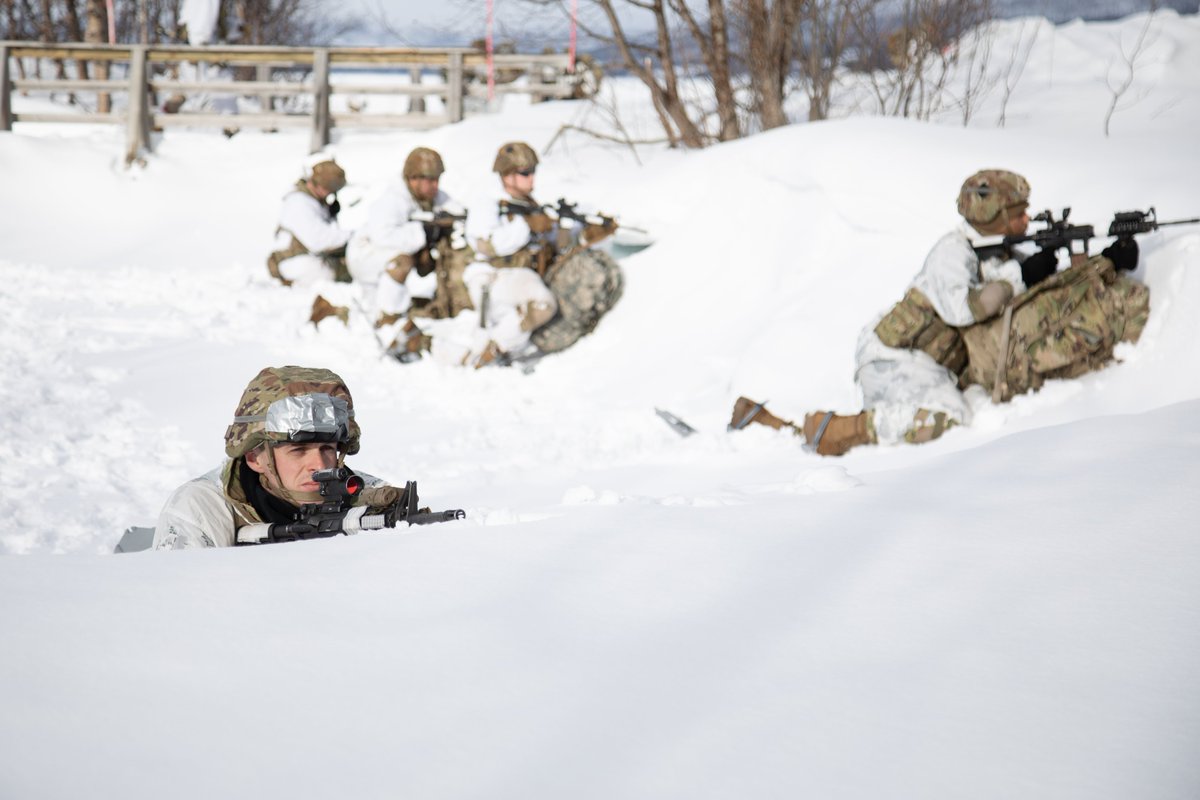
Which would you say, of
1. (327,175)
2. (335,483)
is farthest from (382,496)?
(327,175)

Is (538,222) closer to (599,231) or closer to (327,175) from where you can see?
(599,231)

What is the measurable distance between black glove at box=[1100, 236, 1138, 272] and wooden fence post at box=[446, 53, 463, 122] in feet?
29.0

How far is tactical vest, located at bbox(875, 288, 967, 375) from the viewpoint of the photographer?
4309 mm

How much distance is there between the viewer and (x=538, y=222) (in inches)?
271

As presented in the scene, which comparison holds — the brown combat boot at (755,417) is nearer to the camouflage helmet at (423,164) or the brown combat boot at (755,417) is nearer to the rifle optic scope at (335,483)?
the rifle optic scope at (335,483)

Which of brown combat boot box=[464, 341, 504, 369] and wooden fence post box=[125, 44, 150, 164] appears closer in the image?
brown combat boot box=[464, 341, 504, 369]

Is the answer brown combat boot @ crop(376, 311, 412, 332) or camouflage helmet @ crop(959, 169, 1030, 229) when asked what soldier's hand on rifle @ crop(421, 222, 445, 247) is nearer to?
brown combat boot @ crop(376, 311, 412, 332)

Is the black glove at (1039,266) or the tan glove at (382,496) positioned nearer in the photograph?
the tan glove at (382,496)

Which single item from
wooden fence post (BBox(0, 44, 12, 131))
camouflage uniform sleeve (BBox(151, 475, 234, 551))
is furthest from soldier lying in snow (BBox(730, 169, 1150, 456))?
wooden fence post (BBox(0, 44, 12, 131))

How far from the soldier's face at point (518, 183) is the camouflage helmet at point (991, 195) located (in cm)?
335

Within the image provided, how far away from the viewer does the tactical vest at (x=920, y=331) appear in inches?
170

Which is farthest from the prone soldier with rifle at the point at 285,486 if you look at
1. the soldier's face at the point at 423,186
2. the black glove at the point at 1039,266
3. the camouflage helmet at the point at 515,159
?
the soldier's face at the point at 423,186

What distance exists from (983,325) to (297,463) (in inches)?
116

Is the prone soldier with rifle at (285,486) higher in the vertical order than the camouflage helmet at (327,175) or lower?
lower
